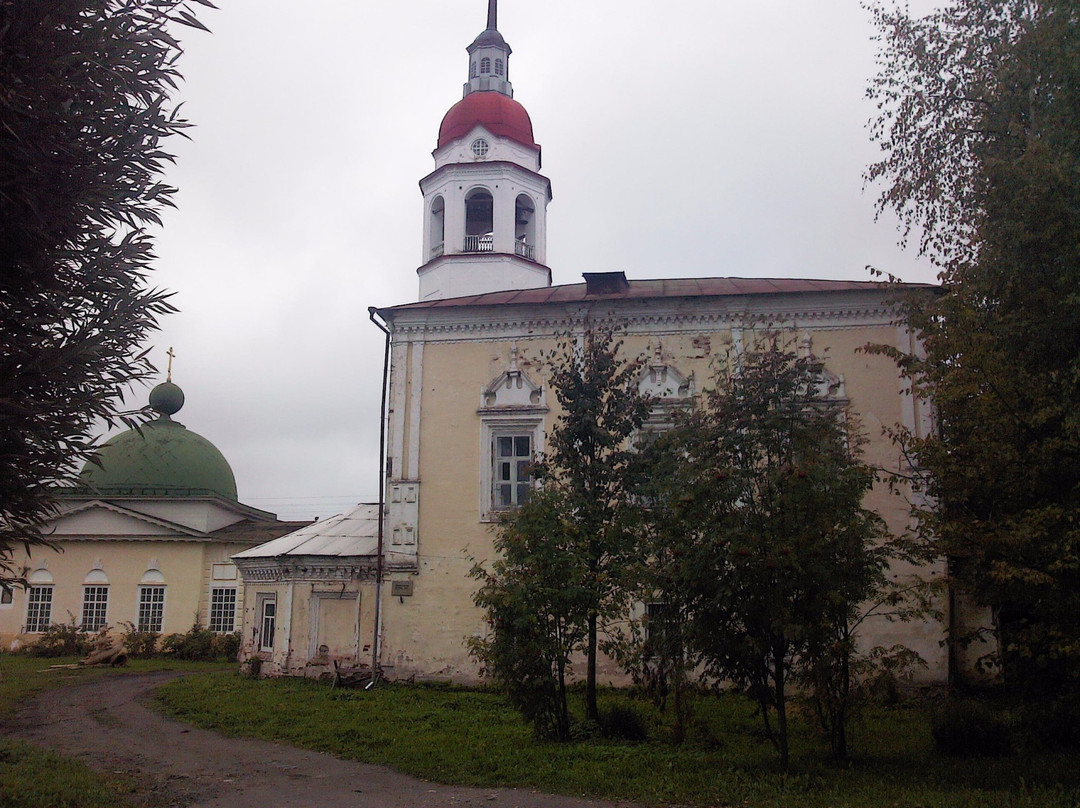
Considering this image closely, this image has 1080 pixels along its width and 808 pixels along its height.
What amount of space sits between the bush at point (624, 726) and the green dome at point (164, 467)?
86.1ft

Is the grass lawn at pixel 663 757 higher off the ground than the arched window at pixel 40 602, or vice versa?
the arched window at pixel 40 602

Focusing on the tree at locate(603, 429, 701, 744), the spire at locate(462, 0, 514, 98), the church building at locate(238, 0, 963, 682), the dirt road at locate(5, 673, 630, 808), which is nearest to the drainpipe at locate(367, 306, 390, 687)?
the church building at locate(238, 0, 963, 682)

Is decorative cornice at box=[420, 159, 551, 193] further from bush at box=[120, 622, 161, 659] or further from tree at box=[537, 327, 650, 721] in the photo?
bush at box=[120, 622, 161, 659]

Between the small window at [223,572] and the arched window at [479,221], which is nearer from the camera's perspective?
the arched window at [479,221]

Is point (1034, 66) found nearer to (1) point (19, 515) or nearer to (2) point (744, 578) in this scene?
(2) point (744, 578)

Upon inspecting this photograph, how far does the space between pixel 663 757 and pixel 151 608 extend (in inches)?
1000

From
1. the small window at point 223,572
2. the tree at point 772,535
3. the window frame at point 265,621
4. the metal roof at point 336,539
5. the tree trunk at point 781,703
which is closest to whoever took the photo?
the tree at point 772,535

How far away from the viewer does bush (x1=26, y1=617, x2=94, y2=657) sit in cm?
2969

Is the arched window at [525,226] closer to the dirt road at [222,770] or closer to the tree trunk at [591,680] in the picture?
the tree trunk at [591,680]

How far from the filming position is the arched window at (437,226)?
25.7 metres

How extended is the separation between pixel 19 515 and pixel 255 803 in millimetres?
3885

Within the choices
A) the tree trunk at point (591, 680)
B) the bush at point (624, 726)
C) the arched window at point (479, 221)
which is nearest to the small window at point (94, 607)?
the arched window at point (479, 221)

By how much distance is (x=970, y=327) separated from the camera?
1080 cm

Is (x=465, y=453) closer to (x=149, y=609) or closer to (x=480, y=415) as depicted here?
(x=480, y=415)
